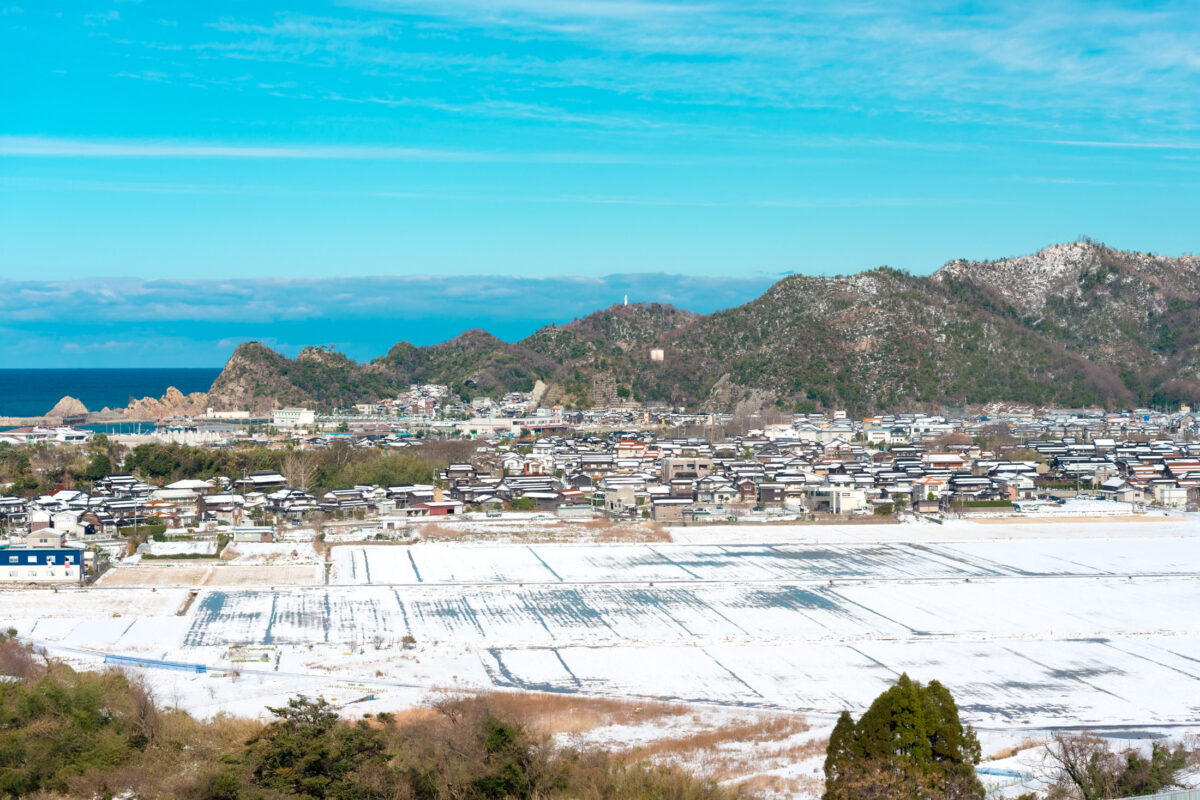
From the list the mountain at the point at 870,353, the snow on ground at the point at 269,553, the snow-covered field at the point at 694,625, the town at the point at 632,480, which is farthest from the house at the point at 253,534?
the mountain at the point at 870,353

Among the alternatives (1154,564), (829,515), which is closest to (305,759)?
(1154,564)

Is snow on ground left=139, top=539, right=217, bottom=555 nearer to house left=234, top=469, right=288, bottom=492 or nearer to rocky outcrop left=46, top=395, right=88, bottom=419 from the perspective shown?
house left=234, top=469, right=288, bottom=492

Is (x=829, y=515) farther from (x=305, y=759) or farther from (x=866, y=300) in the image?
(x=866, y=300)

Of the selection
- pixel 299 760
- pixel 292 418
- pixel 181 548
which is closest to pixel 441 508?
pixel 181 548

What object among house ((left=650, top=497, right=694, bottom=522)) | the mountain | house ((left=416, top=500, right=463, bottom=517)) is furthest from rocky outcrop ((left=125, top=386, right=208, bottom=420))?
house ((left=650, top=497, right=694, bottom=522))

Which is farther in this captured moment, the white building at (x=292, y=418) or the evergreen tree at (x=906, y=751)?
the white building at (x=292, y=418)

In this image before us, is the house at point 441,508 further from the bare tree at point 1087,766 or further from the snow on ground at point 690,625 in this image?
the bare tree at point 1087,766

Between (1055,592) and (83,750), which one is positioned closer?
(83,750)
